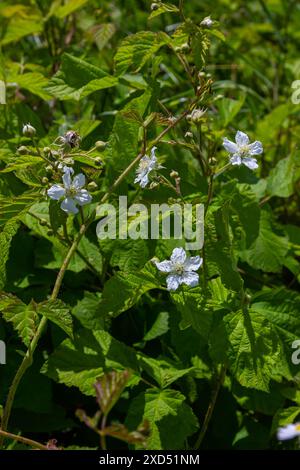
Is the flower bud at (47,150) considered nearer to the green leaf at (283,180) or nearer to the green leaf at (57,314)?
the green leaf at (57,314)

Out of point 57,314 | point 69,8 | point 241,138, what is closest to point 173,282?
point 57,314

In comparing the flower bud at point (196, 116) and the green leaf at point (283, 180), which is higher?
the flower bud at point (196, 116)

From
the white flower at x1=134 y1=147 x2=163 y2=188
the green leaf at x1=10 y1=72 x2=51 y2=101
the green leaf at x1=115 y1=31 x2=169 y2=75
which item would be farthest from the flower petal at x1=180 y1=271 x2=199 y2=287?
the green leaf at x1=10 y1=72 x2=51 y2=101

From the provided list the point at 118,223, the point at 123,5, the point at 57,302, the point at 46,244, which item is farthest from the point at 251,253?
the point at 123,5

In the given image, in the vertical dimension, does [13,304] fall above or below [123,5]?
below

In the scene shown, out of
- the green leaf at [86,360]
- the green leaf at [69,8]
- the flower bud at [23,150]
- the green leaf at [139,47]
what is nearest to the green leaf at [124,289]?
the green leaf at [86,360]

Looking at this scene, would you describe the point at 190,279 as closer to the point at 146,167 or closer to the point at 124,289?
the point at 124,289
